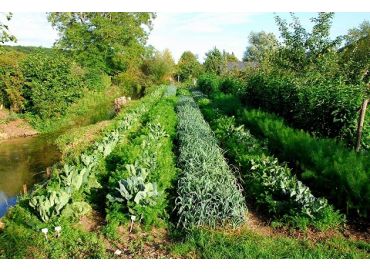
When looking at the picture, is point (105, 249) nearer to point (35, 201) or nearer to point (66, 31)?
point (35, 201)

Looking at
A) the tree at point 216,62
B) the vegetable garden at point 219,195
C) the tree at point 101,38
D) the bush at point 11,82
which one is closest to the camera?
the vegetable garden at point 219,195

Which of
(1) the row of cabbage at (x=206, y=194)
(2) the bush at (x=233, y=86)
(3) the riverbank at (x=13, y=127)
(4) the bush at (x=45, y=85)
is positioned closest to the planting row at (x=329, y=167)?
(1) the row of cabbage at (x=206, y=194)

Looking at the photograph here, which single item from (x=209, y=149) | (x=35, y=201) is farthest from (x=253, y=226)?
(x=35, y=201)

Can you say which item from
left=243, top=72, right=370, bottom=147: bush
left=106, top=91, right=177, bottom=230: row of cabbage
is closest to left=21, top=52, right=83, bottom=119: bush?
left=106, top=91, right=177, bottom=230: row of cabbage

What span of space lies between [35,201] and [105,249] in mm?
1544

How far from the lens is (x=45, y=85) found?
18.5m

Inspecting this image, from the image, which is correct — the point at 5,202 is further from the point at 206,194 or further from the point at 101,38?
the point at 101,38

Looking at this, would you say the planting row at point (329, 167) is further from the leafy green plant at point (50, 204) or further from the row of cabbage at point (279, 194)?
the leafy green plant at point (50, 204)

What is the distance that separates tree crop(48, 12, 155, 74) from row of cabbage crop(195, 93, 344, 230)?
3307 cm

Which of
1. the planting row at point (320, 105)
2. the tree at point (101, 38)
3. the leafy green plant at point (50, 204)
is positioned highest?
the tree at point (101, 38)

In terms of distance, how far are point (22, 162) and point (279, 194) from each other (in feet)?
30.7

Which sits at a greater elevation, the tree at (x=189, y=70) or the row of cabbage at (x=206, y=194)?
the tree at (x=189, y=70)

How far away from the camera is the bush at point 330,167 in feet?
20.0

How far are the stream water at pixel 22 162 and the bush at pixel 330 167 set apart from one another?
6.31 m
